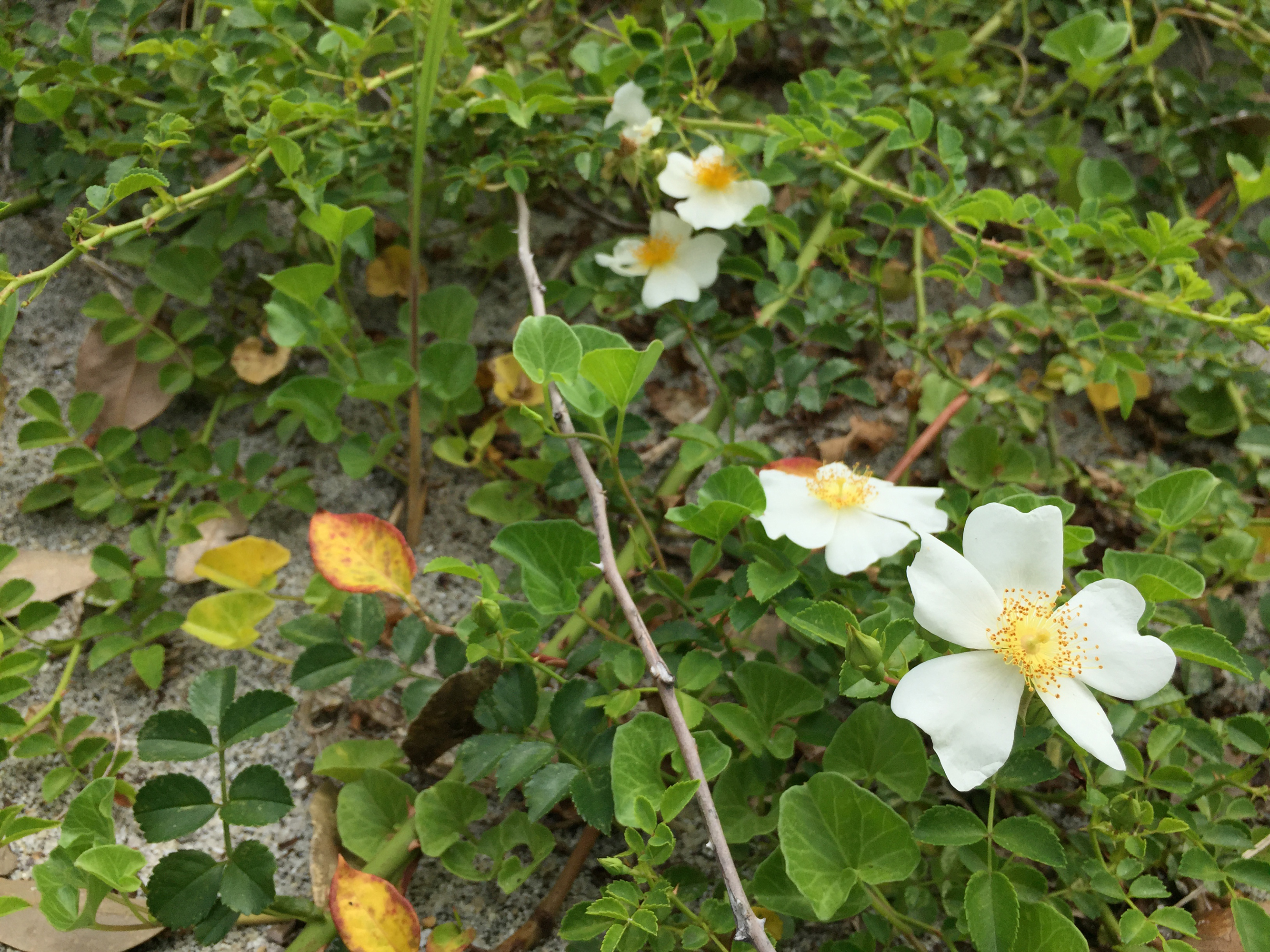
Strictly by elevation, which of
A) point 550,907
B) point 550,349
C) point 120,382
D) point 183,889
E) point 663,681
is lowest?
point 550,907

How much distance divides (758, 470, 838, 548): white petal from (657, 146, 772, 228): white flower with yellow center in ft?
1.35

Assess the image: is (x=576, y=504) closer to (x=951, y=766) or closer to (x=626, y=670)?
(x=626, y=670)

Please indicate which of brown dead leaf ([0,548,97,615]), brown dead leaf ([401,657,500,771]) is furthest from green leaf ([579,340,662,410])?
brown dead leaf ([0,548,97,615])

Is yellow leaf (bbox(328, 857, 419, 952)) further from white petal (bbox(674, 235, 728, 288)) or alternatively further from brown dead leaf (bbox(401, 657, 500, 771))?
white petal (bbox(674, 235, 728, 288))

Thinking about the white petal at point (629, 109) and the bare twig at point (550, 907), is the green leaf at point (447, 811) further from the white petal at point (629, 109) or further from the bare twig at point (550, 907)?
the white petal at point (629, 109)

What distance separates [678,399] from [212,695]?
81cm

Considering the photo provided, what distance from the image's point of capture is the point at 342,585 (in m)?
1.02

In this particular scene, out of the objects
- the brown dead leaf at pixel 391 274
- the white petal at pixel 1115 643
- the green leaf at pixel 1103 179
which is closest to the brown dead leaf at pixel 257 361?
the brown dead leaf at pixel 391 274

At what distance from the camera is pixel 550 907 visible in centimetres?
101

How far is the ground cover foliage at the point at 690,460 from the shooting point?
33.1 inches

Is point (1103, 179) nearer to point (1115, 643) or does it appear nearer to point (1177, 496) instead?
point (1177, 496)

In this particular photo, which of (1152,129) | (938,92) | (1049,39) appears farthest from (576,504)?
(1152,129)

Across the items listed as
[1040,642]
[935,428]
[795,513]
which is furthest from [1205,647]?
[935,428]

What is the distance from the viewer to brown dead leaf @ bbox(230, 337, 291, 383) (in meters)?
1.40
